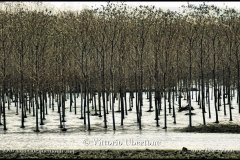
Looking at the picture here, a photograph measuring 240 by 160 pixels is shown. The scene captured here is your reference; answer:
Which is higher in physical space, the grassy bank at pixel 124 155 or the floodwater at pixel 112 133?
the grassy bank at pixel 124 155

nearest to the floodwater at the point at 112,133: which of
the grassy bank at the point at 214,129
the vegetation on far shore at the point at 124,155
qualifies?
the grassy bank at the point at 214,129

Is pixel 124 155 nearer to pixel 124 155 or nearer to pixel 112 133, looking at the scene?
pixel 124 155

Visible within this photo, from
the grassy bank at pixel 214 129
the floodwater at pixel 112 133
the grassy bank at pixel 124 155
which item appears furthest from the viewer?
the grassy bank at pixel 214 129

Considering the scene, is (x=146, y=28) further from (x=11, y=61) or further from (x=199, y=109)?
(x=11, y=61)

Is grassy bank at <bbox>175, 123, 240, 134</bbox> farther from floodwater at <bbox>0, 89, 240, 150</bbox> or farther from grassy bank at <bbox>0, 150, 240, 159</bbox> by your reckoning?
grassy bank at <bbox>0, 150, 240, 159</bbox>

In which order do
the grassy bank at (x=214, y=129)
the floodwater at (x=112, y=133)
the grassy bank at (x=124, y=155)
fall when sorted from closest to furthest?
1. the grassy bank at (x=124, y=155)
2. the floodwater at (x=112, y=133)
3. the grassy bank at (x=214, y=129)

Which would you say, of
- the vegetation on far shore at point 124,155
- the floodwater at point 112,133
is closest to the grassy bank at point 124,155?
the vegetation on far shore at point 124,155

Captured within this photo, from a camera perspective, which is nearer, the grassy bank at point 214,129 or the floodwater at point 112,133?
the floodwater at point 112,133

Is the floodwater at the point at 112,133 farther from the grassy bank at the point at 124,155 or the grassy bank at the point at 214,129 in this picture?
the grassy bank at the point at 124,155

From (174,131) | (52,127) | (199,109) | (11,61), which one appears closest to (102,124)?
(52,127)

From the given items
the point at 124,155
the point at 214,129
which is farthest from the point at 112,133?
the point at 124,155

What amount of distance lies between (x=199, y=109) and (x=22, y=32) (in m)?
28.3

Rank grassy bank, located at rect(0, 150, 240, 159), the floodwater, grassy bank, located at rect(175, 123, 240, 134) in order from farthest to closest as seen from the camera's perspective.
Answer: grassy bank, located at rect(175, 123, 240, 134)
the floodwater
grassy bank, located at rect(0, 150, 240, 159)

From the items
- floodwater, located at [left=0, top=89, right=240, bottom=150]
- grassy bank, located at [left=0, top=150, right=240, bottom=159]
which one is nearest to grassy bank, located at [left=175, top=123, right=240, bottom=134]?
floodwater, located at [left=0, top=89, right=240, bottom=150]
